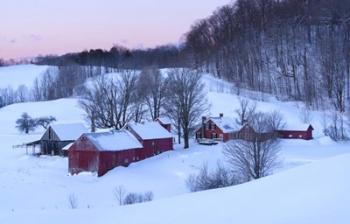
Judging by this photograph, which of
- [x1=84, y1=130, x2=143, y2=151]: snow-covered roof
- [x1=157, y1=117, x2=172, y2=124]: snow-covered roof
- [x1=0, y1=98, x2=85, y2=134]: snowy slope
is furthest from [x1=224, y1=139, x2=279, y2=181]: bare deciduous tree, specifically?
[x1=0, y1=98, x2=85, y2=134]: snowy slope

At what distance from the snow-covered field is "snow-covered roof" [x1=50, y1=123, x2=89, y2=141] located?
4.42 meters

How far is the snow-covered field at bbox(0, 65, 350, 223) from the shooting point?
35.4ft

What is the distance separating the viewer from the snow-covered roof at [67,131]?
49156 millimetres

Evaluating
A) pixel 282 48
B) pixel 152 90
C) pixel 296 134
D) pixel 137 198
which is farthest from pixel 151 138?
pixel 282 48

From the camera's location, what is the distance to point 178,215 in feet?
37.9

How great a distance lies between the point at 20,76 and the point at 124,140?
125 m

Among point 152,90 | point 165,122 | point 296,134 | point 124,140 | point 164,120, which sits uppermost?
point 152,90

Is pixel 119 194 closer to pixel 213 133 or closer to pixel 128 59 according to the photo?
pixel 213 133

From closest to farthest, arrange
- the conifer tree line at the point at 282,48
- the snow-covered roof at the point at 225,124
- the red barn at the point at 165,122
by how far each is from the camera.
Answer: the snow-covered roof at the point at 225,124 < the red barn at the point at 165,122 < the conifer tree line at the point at 282,48

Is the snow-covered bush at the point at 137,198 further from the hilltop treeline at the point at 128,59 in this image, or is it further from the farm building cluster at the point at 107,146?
the hilltop treeline at the point at 128,59

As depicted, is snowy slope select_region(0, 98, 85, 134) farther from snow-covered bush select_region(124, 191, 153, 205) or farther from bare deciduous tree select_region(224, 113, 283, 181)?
snow-covered bush select_region(124, 191, 153, 205)

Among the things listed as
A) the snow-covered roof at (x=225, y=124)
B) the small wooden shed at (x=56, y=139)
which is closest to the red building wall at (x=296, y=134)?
the snow-covered roof at (x=225, y=124)

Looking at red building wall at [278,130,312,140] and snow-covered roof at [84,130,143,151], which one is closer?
snow-covered roof at [84,130,143,151]

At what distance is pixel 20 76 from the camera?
6093 inches
